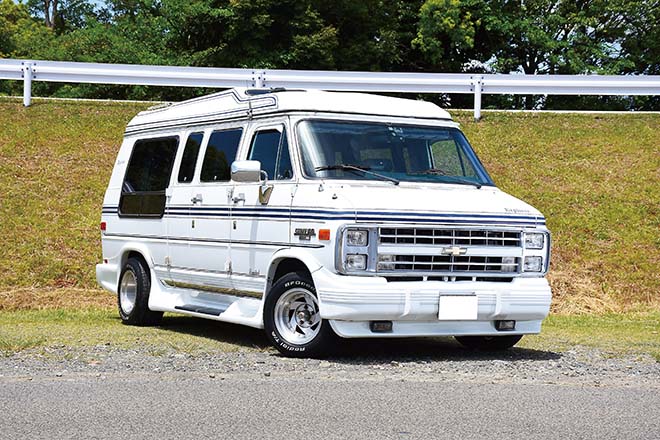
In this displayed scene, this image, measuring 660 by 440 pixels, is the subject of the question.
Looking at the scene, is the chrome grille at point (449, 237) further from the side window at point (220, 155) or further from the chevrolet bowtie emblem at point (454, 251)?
the side window at point (220, 155)

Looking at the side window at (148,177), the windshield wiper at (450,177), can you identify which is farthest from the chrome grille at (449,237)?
the side window at (148,177)

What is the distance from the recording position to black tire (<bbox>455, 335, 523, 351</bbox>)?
34.6 feet

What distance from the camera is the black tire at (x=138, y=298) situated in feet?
41.0

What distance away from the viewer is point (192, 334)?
11.9 meters

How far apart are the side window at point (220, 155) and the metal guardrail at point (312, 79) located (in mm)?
9980

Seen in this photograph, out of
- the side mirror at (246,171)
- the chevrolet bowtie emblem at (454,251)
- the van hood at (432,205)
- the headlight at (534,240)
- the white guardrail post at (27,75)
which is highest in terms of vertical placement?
the white guardrail post at (27,75)

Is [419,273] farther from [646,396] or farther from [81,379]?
[81,379]

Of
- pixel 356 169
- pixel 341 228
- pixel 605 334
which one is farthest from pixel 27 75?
pixel 341 228

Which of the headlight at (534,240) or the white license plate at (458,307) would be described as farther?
the headlight at (534,240)

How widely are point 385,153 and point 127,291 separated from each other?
428 cm

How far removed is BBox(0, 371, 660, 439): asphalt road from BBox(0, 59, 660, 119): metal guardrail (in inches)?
535

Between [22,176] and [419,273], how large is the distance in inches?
442

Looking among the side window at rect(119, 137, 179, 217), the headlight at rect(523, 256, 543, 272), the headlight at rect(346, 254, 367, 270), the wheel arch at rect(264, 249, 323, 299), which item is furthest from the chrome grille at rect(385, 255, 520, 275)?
the side window at rect(119, 137, 179, 217)

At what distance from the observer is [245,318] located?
10.5 metres
